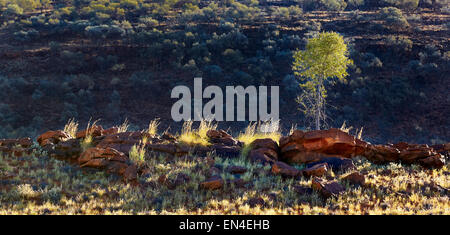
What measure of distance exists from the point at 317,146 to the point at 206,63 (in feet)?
65.1

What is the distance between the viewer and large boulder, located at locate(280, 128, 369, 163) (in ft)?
27.3

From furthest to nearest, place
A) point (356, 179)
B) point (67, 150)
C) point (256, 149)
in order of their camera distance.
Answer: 1. point (256, 149)
2. point (67, 150)
3. point (356, 179)

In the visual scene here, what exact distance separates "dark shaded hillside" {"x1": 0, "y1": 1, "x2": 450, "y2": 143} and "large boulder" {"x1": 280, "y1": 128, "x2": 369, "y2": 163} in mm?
11262

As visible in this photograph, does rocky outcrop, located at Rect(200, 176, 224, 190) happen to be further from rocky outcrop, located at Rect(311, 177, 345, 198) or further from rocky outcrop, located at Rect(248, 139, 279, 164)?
rocky outcrop, located at Rect(248, 139, 279, 164)

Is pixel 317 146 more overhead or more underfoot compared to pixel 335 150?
more overhead

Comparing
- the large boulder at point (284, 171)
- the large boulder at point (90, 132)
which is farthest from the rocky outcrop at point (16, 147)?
the large boulder at point (284, 171)

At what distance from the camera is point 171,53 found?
94.0 ft

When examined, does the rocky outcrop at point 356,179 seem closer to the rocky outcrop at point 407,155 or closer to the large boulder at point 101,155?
the rocky outcrop at point 407,155

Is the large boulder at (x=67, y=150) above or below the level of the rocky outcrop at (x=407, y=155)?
above

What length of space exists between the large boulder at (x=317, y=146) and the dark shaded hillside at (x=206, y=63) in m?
11.3

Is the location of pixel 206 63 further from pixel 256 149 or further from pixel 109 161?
pixel 109 161

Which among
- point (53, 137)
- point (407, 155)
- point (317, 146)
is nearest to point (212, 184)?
point (317, 146)

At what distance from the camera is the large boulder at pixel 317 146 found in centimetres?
833

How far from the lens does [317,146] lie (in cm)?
846
